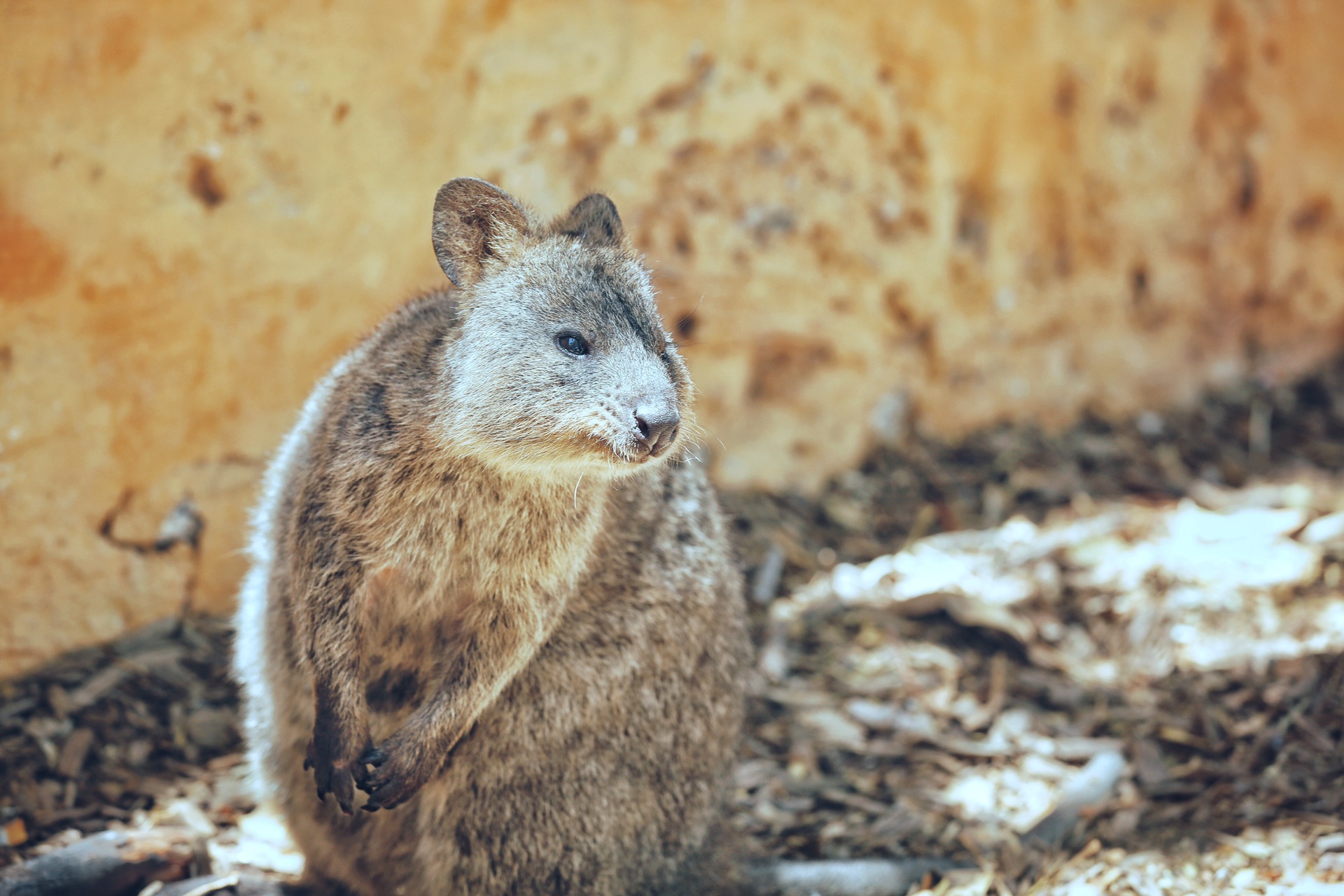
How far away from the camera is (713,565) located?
12.7 feet

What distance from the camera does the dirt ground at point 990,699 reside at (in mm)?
3996

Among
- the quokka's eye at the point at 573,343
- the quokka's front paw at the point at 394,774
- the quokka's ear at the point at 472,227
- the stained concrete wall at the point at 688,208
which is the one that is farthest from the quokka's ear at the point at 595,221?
the quokka's front paw at the point at 394,774

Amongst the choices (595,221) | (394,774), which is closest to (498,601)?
(394,774)

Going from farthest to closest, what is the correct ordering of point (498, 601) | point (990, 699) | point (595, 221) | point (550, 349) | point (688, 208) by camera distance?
point (688, 208) → point (990, 699) → point (595, 221) → point (498, 601) → point (550, 349)

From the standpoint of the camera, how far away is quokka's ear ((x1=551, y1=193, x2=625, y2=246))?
3.58m

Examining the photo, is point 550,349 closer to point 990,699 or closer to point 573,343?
point 573,343

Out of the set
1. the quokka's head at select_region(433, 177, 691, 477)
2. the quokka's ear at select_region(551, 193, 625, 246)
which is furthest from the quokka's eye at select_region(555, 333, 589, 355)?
the quokka's ear at select_region(551, 193, 625, 246)

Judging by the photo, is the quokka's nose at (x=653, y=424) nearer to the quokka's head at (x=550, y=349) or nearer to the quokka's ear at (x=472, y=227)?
the quokka's head at (x=550, y=349)

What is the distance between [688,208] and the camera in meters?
5.73

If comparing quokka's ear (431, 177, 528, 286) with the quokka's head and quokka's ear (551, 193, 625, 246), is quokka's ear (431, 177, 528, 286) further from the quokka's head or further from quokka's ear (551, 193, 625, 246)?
quokka's ear (551, 193, 625, 246)

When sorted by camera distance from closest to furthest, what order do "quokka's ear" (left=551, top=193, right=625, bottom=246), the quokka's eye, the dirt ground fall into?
1. the quokka's eye
2. "quokka's ear" (left=551, top=193, right=625, bottom=246)
3. the dirt ground

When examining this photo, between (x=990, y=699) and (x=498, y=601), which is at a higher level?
(x=498, y=601)

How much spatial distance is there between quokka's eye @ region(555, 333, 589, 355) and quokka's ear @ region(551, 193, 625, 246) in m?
0.44

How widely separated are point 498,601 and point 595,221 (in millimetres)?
1180
